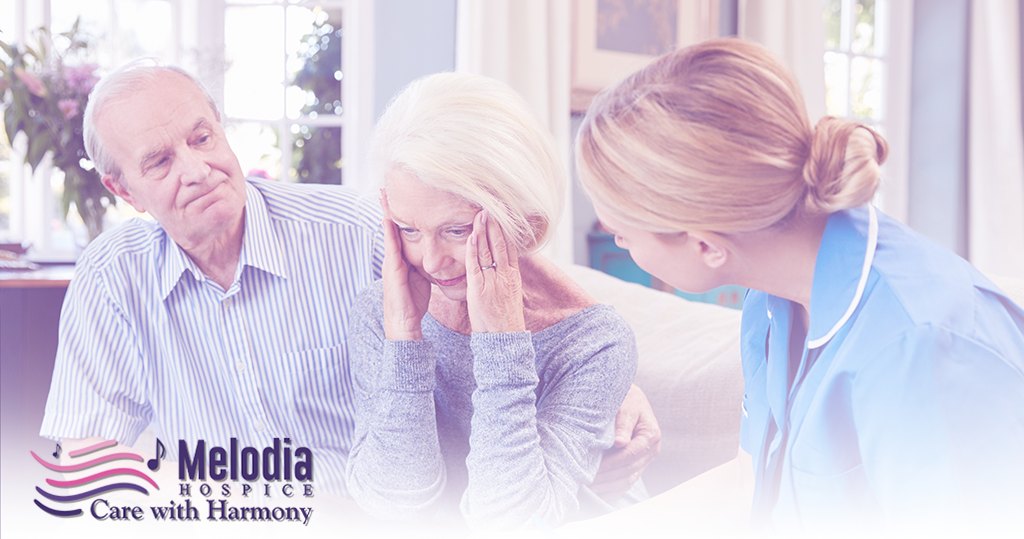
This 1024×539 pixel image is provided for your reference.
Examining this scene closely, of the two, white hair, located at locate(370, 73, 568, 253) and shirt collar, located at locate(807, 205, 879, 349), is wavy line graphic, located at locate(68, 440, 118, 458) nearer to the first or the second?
white hair, located at locate(370, 73, 568, 253)

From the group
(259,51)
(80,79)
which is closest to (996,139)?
(259,51)

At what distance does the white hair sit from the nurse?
0.48 ft

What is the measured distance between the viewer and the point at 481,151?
1.04m

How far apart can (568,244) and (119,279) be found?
1.90 meters

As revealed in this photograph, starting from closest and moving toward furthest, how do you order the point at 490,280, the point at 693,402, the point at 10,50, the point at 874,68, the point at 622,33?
the point at 490,280 → the point at 693,402 → the point at 10,50 → the point at 622,33 → the point at 874,68

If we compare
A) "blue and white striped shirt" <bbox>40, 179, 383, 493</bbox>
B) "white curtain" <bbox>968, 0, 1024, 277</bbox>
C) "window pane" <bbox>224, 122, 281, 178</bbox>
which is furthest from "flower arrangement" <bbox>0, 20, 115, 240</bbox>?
→ "white curtain" <bbox>968, 0, 1024, 277</bbox>

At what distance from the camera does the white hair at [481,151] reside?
104 cm

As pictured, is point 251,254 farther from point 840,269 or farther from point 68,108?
point 68,108

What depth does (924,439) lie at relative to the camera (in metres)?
0.73

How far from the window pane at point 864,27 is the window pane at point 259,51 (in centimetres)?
299

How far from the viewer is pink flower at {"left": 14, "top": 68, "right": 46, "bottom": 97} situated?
2.19m

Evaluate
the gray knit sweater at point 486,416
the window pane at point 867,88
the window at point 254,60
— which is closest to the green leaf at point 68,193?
the window at point 254,60

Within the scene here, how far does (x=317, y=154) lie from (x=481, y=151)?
221cm

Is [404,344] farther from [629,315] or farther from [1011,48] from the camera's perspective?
[1011,48]
